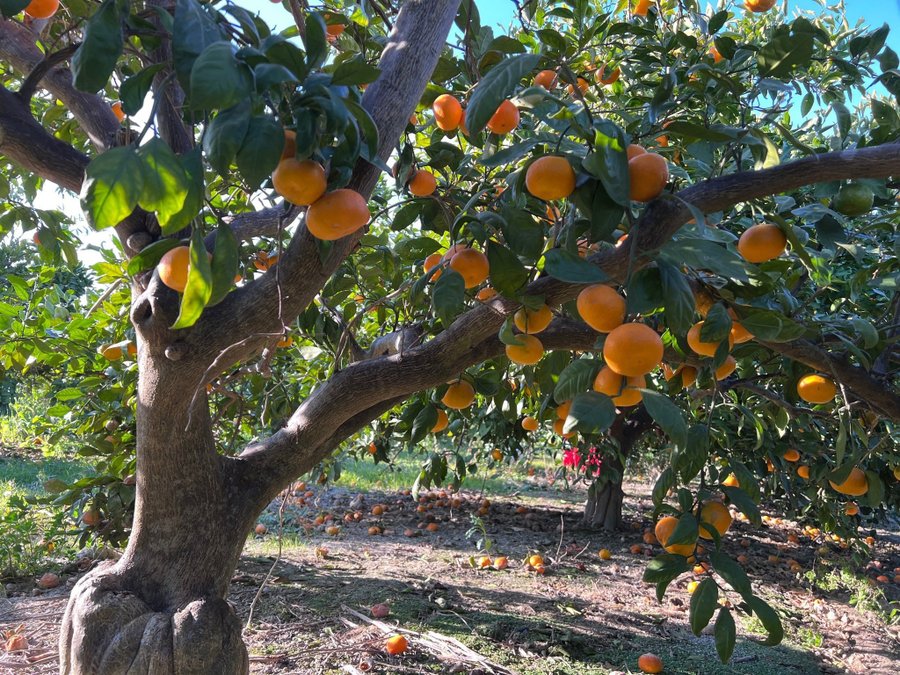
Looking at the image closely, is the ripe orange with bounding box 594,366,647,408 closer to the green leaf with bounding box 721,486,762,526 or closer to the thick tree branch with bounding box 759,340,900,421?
the green leaf with bounding box 721,486,762,526

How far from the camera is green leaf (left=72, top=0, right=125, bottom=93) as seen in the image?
793mm

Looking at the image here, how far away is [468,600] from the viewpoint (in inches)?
140

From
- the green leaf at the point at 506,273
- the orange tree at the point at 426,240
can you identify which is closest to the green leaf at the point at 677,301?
the orange tree at the point at 426,240

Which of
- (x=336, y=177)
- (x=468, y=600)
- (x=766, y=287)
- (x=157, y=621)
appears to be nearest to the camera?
(x=336, y=177)

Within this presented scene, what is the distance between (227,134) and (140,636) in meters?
1.28

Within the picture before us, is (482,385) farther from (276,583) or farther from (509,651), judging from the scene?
(276,583)

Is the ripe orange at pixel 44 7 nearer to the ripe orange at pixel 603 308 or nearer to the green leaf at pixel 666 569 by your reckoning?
the ripe orange at pixel 603 308

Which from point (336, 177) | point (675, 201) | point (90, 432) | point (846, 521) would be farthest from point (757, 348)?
point (846, 521)

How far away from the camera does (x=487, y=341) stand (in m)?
1.65

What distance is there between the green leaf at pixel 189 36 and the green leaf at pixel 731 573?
Answer: 1111 mm

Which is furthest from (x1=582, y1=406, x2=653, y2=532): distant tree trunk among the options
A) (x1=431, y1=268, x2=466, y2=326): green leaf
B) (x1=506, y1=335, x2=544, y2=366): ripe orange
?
(x1=431, y1=268, x2=466, y2=326): green leaf

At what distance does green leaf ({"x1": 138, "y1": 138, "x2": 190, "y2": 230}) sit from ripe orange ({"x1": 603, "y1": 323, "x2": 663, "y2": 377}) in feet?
2.08

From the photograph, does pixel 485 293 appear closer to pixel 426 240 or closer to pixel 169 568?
pixel 426 240

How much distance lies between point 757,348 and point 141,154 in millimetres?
1487
